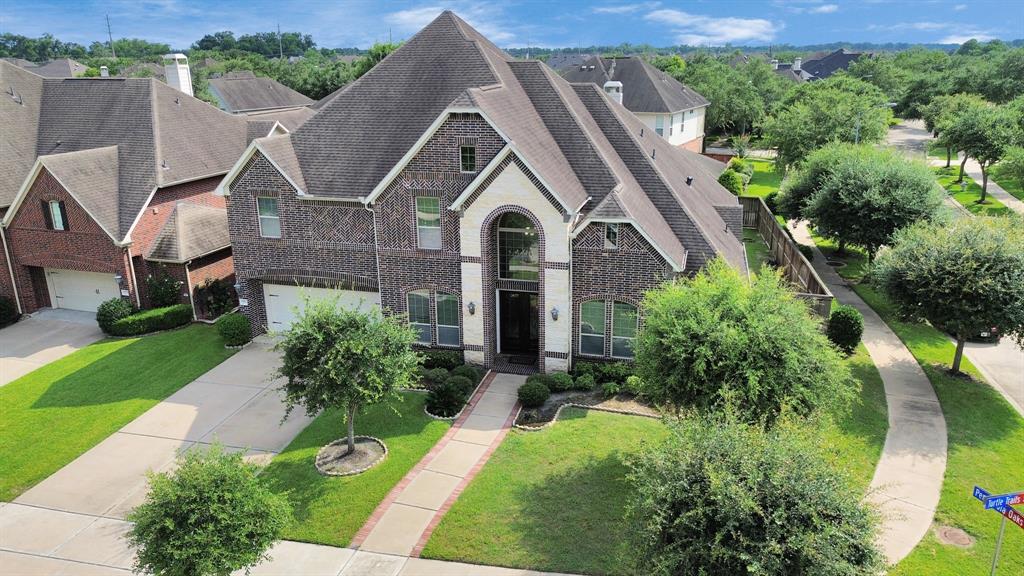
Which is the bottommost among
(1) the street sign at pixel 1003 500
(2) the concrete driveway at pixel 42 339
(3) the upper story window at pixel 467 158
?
(2) the concrete driveway at pixel 42 339

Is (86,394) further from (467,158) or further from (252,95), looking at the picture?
(252,95)

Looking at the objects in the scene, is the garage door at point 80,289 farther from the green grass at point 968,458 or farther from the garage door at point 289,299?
the green grass at point 968,458

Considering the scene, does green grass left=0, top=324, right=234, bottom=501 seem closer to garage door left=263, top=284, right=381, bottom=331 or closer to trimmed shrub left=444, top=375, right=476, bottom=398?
garage door left=263, top=284, right=381, bottom=331

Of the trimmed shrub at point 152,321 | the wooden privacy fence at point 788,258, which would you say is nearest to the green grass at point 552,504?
the wooden privacy fence at point 788,258

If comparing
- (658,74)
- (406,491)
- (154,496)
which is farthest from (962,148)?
(154,496)

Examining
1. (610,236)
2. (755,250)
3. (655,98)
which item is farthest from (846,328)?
(655,98)

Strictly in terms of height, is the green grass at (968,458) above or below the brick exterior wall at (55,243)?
below

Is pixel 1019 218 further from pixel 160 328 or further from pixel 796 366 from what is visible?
pixel 160 328
